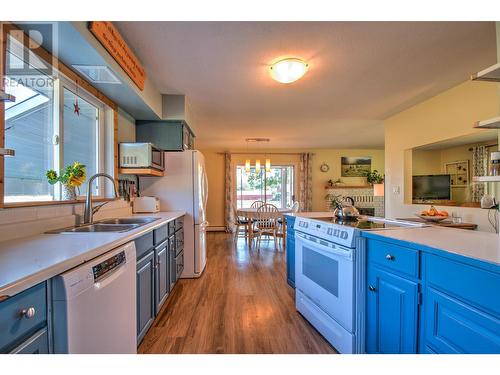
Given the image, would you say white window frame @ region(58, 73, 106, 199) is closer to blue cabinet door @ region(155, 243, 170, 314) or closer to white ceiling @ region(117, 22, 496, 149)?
white ceiling @ region(117, 22, 496, 149)

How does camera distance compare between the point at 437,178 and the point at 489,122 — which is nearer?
the point at 489,122

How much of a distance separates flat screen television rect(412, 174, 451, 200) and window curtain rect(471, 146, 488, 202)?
48 centimetres

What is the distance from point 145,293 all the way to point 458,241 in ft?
6.46

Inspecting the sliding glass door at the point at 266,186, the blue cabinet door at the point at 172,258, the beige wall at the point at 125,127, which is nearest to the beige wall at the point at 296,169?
the sliding glass door at the point at 266,186

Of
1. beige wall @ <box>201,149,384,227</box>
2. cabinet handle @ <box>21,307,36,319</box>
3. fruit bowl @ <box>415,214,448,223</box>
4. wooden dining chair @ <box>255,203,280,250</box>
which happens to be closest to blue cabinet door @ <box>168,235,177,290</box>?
cabinet handle @ <box>21,307,36,319</box>

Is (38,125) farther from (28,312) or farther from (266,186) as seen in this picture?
(266,186)

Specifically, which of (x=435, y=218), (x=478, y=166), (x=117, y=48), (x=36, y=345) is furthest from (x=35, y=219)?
(x=478, y=166)

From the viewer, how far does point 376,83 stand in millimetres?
2637

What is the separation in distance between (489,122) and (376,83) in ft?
4.88

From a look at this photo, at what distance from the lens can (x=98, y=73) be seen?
6.06ft

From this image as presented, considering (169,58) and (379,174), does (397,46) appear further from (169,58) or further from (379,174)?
(379,174)

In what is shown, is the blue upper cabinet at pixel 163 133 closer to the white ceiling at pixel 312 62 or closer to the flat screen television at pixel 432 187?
the white ceiling at pixel 312 62

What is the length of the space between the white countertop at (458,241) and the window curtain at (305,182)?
5.19 metres
